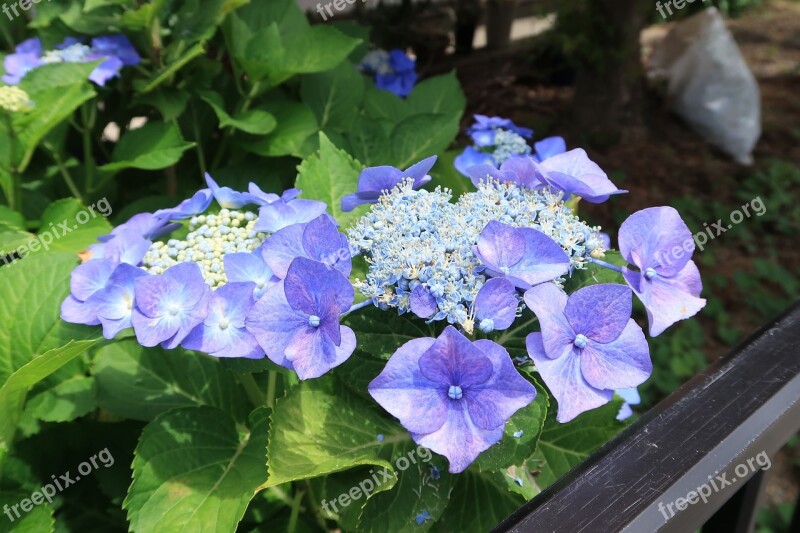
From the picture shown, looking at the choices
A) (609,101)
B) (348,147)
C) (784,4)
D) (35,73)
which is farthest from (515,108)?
(784,4)

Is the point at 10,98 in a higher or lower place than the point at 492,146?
higher

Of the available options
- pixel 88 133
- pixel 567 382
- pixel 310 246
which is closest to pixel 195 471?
pixel 310 246

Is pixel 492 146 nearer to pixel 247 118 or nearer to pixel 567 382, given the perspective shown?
pixel 247 118

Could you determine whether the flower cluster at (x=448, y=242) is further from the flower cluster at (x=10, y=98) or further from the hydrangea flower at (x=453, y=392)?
the flower cluster at (x=10, y=98)

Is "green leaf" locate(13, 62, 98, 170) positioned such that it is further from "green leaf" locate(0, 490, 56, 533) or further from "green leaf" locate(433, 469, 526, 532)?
"green leaf" locate(433, 469, 526, 532)

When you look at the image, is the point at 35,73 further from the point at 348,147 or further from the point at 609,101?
the point at 609,101

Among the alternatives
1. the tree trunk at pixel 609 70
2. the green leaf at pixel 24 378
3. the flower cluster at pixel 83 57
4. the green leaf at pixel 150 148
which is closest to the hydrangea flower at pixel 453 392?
the green leaf at pixel 24 378
